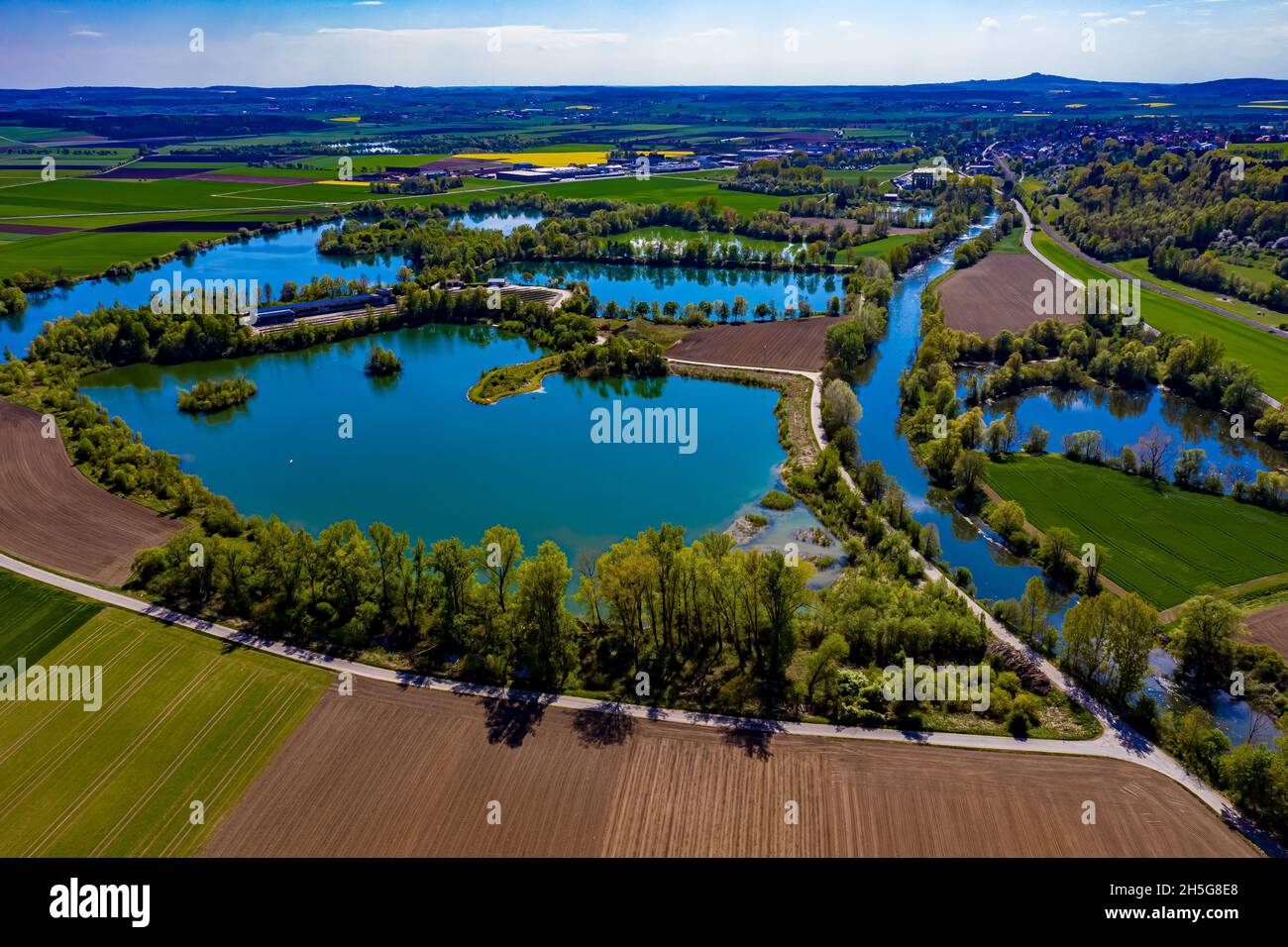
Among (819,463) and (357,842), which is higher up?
(819,463)

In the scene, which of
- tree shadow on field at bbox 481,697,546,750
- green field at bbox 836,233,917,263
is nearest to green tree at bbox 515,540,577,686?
tree shadow on field at bbox 481,697,546,750

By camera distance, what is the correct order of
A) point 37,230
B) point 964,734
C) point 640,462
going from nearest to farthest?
point 964,734 → point 640,462 → point 37,230

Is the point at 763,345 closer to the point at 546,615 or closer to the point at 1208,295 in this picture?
the point at 546,615

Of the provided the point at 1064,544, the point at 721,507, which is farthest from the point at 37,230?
the point at 1064,544

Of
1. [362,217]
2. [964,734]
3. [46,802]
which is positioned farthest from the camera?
[362,217]

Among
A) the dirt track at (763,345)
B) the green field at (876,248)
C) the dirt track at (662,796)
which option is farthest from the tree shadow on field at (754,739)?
the green field at (876,248)
